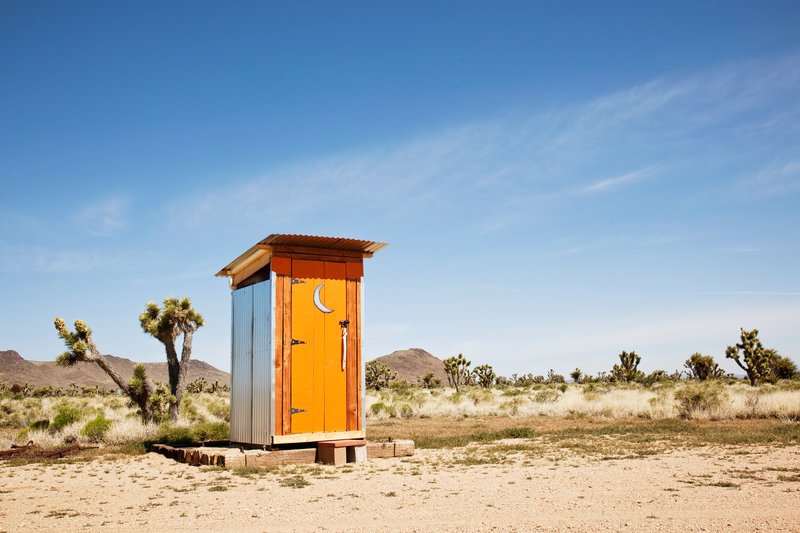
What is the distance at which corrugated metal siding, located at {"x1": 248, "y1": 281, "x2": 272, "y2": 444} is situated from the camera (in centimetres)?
1196

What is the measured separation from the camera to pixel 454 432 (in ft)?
60.0

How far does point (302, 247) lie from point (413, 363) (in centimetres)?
12249

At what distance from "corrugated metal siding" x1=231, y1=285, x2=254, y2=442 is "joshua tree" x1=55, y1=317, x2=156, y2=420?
5481mm

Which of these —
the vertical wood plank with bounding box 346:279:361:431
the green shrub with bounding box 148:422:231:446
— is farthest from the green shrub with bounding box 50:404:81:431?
the vertical wood plank with bounding box 346:279:361:431

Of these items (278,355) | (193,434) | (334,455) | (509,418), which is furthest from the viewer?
(509,418)

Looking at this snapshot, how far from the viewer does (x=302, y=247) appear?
500 inches

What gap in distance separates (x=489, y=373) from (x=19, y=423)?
43726 mm

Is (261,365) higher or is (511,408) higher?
(261,365)

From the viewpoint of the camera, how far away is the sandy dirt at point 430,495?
6609 millimetres

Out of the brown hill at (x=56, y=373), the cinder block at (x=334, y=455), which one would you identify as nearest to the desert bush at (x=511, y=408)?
the cinder block at (x=334, y=455)

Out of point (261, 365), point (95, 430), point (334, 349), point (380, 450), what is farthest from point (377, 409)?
point (261, 365)

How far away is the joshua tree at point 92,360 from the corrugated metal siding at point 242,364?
18.0ft

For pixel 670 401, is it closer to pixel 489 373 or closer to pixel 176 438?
pixel 176 438

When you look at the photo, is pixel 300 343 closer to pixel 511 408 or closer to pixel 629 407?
pixel 629 407
